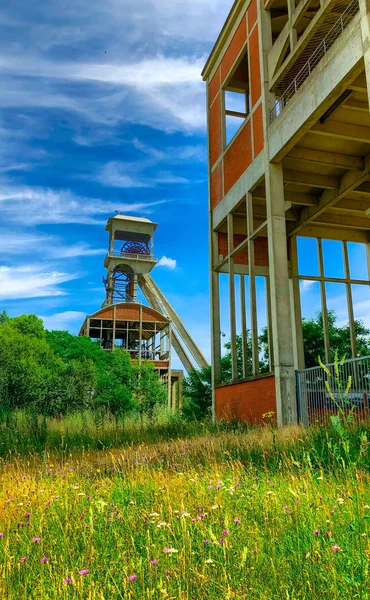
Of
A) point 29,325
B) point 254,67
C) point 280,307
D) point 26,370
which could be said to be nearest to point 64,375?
point 26,370

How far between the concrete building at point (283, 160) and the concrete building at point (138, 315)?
27.6 meters

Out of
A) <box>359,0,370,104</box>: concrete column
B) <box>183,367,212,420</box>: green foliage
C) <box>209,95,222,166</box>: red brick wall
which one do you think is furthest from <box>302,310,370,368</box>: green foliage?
<box>359,0,370,104</box>: concrete column

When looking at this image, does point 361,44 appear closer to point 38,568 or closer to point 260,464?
point 260,464

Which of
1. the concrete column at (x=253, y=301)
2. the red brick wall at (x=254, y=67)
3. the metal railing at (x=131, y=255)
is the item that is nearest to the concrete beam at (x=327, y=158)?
the concrete column at (x=253, y=301)

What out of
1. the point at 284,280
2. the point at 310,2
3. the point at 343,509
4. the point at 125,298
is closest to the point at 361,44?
the point at 310,2

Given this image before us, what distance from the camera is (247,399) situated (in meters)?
14.4

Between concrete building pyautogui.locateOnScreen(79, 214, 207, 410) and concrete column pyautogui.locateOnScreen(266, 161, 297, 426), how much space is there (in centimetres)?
3224

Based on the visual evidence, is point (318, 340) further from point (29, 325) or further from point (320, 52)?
point (29, 325)

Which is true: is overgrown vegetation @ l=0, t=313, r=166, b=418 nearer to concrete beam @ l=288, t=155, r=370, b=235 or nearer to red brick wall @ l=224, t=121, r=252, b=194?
red brick wall @ l=224, t=121, r=252, b=194

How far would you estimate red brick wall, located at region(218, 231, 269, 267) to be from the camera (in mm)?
18250

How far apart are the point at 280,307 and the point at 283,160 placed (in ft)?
15.5

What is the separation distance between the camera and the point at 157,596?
2.53 m

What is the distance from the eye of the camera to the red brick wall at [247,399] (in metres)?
13.0

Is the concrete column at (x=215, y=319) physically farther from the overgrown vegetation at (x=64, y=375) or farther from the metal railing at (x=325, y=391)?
the metal railing at (x=325, y=391)
